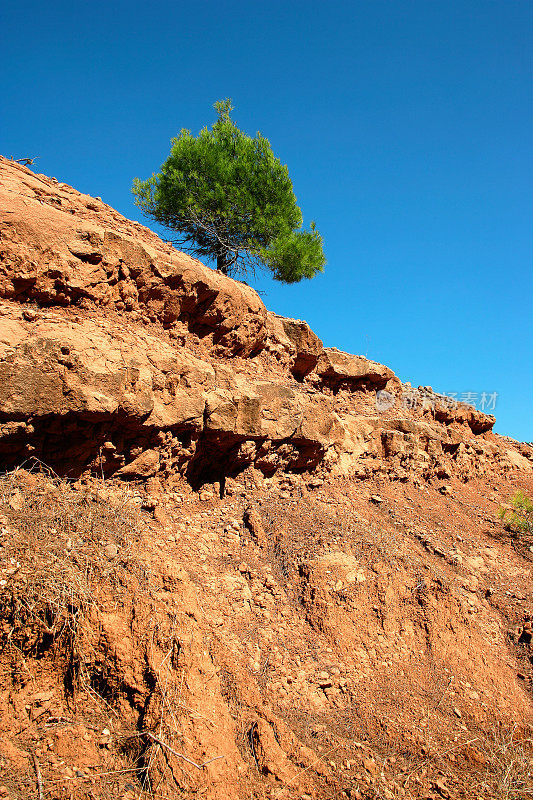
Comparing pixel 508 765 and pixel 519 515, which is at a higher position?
pixel 519 515

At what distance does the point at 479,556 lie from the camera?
301 inches

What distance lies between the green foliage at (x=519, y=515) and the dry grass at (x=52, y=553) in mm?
7804

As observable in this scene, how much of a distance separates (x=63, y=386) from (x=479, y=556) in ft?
24.0

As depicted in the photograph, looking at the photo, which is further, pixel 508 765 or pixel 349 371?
pixel 349 371

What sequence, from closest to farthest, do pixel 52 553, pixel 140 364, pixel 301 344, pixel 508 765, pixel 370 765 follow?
pixel 52 553
pixel 370 765
pixel 508 765
pixel 140 364
pixel 301 344

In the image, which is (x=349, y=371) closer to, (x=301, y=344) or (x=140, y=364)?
(x=301, y=344)

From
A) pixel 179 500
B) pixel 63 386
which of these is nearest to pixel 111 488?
pixel 179 500

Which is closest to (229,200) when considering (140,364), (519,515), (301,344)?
(301,344)

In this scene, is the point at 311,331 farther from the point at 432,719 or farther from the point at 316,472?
the point at 432,719

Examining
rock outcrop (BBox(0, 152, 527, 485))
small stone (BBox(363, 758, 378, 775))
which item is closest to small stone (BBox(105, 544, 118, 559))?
rock outcrop (BBox(0, 152, 527, 485))

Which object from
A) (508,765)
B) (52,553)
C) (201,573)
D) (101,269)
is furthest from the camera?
(101,269)

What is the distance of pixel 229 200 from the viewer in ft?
39.0

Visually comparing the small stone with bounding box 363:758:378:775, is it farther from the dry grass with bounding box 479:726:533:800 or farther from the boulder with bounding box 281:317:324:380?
the boulder with bounding box 281:317:324:380

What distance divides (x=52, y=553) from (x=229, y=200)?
35.4ft
